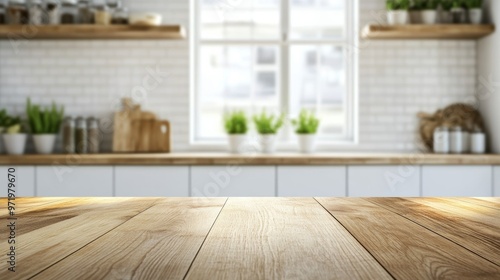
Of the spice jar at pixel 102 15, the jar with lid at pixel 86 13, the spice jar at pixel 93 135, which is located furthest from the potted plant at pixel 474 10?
the spice jar at pixel 93 135

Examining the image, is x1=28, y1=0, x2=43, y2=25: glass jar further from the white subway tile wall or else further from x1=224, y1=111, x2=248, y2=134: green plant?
x1=224, y1=111, x2=248, y2=134: green plant

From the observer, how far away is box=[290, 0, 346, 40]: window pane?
4695 millimetres

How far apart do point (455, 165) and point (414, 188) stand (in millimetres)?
314

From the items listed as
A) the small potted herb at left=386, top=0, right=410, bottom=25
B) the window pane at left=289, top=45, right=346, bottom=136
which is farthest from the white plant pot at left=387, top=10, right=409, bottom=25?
the window pane at left=289, top=45, right=346, bottom=136

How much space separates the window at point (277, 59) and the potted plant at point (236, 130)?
1.40ft

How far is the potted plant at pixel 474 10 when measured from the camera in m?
4.31

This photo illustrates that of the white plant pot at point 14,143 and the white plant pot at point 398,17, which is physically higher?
the white plant pot at point 398,17

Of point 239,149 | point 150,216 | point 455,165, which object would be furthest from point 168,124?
point 150,216

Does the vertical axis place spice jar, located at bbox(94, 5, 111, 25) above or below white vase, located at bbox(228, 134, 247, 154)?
above

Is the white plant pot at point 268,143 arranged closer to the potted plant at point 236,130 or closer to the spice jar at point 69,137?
the potted plant at point 236,130

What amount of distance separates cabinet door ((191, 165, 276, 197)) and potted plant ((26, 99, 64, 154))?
1.28m

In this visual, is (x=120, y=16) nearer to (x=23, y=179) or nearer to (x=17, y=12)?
(x=17, y=12)

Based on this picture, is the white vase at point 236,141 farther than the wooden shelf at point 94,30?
Yes

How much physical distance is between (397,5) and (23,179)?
3.00 m
